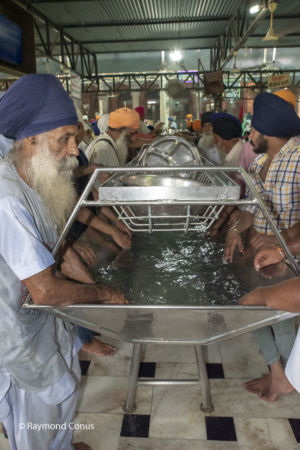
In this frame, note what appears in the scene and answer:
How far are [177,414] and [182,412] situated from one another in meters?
0.03

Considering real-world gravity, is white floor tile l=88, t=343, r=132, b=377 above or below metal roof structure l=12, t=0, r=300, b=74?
below

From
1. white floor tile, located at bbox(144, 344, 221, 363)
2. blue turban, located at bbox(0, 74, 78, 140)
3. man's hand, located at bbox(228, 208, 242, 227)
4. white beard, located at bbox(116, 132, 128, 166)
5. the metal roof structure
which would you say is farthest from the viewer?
the metal roof structure

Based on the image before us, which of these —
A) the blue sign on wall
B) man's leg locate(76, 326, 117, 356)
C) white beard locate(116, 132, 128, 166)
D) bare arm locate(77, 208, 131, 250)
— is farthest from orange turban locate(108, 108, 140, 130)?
man's leg locate(76, 326, 117, 356)

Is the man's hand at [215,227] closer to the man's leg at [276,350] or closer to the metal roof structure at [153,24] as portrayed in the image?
the man's leg at [276,350]

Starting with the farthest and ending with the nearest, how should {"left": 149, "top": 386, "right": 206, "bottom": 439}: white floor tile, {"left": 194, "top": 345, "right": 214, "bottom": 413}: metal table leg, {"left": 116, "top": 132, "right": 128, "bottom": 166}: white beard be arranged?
{"left": 116, "top": 132, "right": 128, "bottom": 166}: white beard, {"left": 194, "top": 345, "right": 214, "bottom": 413}: metal table leg, {"left": 149, "top": 386, "right": 206, "bottom": 439}: white floor tile

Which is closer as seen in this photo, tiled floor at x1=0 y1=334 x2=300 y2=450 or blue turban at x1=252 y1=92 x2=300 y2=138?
tiled floor at x1=0 y1=334 x2=300 y2=450

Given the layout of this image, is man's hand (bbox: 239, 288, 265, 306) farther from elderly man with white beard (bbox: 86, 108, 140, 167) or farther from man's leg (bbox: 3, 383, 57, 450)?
elderly man with white beard (bbox: 86, 108, 140, 167)

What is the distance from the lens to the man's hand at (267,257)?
1.42 metres

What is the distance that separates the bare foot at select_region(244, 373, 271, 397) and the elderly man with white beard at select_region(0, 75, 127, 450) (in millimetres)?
1132

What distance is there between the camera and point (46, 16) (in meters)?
8.27

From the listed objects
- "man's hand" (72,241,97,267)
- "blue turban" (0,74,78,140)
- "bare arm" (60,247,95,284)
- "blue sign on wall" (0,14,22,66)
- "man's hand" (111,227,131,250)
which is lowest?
"man's hand" (111,227,131,250)

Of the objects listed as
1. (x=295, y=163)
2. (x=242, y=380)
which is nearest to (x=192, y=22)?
(x=295, y=163)

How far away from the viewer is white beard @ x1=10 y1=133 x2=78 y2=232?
1324 mm

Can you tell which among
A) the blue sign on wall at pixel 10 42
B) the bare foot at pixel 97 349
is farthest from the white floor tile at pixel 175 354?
the blue sign on wall at pixel 10 42
